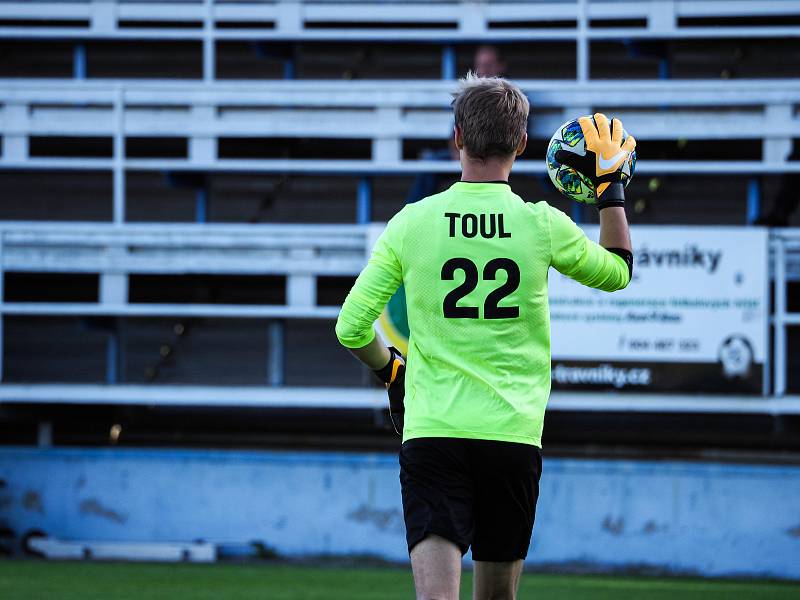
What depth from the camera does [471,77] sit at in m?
3.70

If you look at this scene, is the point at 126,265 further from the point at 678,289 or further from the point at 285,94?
the point at 678,289

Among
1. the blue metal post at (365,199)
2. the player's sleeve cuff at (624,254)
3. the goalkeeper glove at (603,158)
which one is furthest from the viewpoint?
the blue metal post at (365,199)

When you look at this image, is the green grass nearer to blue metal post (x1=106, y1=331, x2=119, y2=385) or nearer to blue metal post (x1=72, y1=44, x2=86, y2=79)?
blue metal post (x1=106, y1=331, x2=119, y2=385)

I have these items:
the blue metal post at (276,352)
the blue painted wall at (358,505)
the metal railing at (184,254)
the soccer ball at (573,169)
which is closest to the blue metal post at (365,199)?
the metal railing at (184,254)

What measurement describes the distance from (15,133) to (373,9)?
11.9 feet

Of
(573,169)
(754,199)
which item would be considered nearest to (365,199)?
(754,199)

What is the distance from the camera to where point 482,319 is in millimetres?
3561

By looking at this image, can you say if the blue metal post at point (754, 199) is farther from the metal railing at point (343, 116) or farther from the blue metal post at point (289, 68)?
the blue metal post at point (289, 68)

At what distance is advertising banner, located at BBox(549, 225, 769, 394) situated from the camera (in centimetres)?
1135

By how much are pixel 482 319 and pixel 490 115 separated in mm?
543

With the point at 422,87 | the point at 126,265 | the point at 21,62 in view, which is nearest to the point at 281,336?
the point at 126,265

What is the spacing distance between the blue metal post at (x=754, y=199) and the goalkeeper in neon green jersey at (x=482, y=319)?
30.0 ft

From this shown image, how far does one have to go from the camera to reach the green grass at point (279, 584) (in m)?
8.55

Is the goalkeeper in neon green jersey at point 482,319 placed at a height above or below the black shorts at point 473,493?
above
